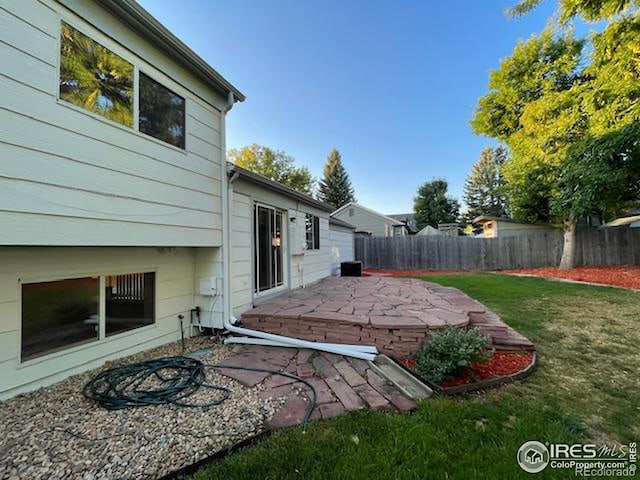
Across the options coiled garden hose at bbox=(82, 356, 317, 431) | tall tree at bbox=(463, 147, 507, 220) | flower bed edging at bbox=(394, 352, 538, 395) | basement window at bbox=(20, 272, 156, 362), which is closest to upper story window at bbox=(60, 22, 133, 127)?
basement window at bbox=(20, 272, 156, 362)

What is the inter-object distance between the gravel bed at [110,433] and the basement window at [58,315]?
0.44 meters

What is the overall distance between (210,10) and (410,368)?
298 inches

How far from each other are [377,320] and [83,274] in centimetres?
351


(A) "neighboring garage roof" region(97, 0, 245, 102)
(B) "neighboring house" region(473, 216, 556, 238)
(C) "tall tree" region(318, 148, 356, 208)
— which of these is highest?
(C) "tall tree" region(318, 148, 356, 208)

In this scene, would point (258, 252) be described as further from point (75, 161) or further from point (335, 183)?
point (335, 183)

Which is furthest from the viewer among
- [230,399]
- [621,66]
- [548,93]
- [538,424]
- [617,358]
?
[548,93]

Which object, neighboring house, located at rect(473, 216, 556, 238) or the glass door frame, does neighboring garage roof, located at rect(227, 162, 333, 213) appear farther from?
neighboring house, located at rect(473, 216, 556, 238)

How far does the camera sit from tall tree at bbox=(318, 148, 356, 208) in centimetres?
3158

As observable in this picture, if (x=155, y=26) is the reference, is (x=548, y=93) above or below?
above

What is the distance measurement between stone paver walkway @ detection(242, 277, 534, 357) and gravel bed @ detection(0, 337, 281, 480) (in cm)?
142

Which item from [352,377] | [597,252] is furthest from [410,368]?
[597,252]

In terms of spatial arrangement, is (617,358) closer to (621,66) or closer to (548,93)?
(621,66)

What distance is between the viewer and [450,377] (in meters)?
2.87

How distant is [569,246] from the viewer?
12.0 m
